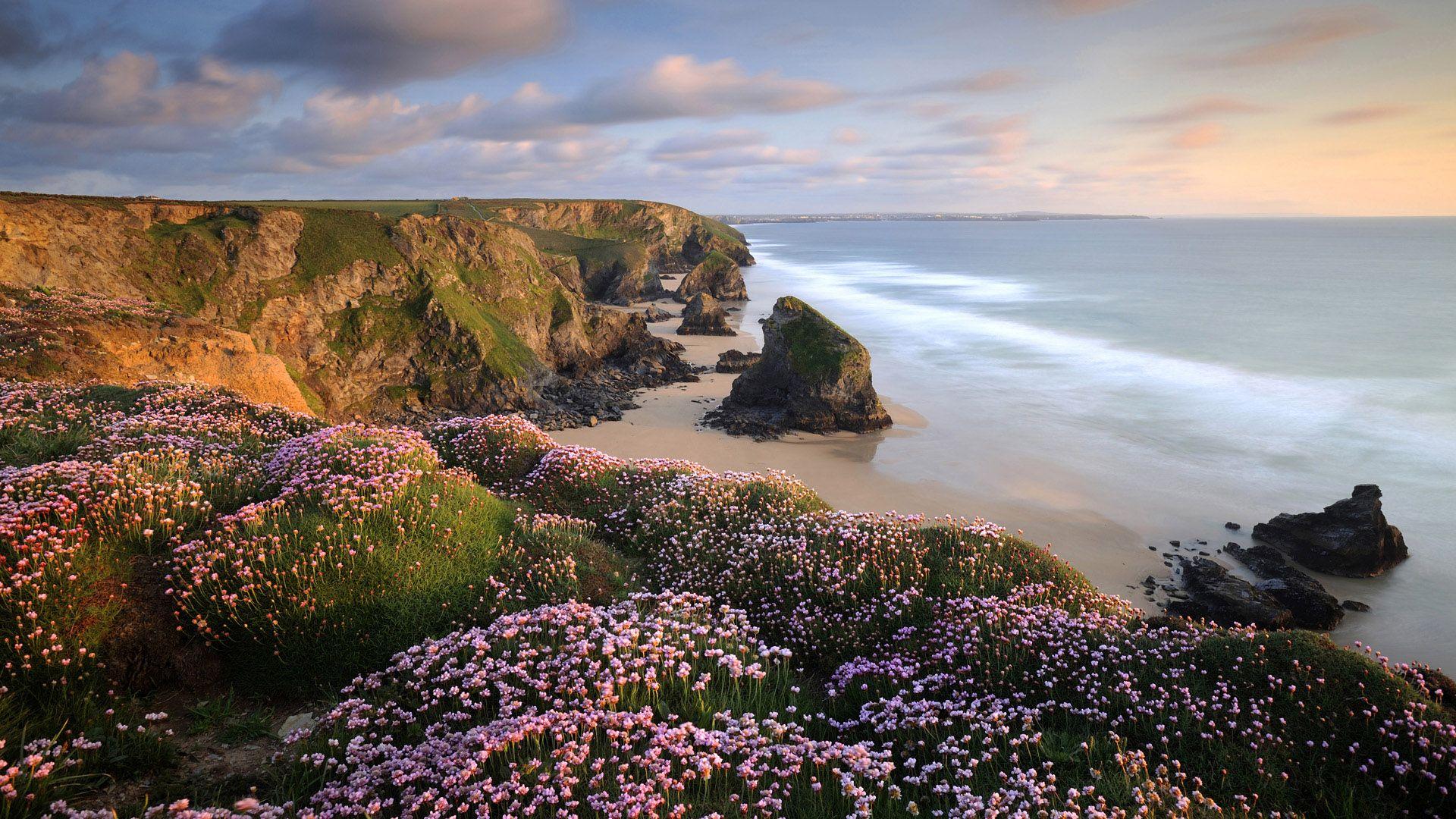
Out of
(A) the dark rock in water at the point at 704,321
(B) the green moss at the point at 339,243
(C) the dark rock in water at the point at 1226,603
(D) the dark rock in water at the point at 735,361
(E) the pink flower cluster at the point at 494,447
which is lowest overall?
(C) the dark rock in water at the point at 1226,603

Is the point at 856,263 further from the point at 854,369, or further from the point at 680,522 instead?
the point at 680,522

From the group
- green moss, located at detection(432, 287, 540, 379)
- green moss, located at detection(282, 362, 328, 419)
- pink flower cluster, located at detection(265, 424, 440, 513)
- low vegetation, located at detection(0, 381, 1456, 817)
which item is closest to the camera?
low vegetation, located at detection(0, 381, 1456, 817)

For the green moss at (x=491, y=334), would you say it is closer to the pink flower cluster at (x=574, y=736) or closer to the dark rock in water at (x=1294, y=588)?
the dark rock in water at (x=1294, y=588)

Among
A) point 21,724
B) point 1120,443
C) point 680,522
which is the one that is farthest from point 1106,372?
point 21,724

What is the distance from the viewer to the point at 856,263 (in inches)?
6245

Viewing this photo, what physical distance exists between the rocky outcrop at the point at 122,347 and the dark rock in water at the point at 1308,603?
2471 cm

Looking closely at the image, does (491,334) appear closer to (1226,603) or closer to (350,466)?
(350,466)

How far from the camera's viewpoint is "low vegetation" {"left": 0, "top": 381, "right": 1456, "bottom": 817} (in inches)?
181

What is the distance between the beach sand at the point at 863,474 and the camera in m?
20.7

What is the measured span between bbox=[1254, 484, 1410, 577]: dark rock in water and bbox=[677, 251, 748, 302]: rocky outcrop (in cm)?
7315

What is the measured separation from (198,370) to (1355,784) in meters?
25.4

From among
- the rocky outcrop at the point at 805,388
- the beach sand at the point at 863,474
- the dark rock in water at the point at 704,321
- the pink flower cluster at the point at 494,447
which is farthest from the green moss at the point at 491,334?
the pink flower cluster at the point at 494,447

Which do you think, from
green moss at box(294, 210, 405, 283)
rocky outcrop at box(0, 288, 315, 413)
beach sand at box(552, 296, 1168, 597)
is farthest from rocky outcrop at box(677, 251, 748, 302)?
rocky outcrop at box(0, 288, 315, 413)

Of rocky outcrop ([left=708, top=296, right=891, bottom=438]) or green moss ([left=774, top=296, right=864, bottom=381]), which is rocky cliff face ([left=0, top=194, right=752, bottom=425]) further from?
green moss ([left=774, top=296, right=864, bottom=381])
